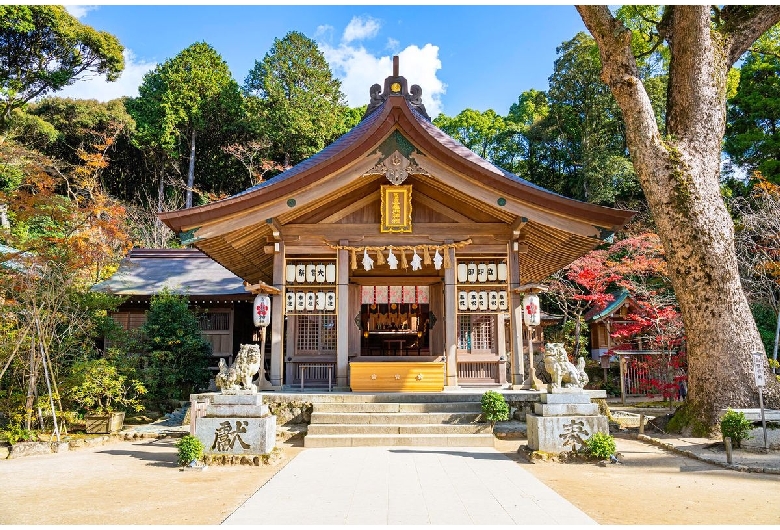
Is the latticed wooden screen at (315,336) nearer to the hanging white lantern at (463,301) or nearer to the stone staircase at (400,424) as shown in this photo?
the hanging white lantern at (463,301)

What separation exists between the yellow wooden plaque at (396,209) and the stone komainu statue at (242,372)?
4.78 meters

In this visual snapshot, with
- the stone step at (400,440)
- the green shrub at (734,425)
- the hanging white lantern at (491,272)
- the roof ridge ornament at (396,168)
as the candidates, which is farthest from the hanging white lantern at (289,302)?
the green shrub at (734,425)

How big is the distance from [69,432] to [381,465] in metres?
8.68

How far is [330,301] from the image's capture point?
12.3 m

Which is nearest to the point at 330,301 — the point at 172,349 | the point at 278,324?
the point at 278,324

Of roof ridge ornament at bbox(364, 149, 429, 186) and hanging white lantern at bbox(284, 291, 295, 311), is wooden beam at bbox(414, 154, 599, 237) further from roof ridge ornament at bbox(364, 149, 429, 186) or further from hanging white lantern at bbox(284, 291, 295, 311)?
hanging white lantern at bbox(284, 291, 295, 311)

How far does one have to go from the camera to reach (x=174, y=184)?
1271 inches

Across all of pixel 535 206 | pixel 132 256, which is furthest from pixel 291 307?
pixel 132 256

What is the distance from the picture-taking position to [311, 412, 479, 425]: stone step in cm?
981

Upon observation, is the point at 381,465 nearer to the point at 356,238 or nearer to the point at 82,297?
the point at 356,238

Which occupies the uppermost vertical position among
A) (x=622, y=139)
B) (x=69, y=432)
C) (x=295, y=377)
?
(x=622, y=139)

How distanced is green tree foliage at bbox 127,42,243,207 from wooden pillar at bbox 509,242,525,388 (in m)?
24.8

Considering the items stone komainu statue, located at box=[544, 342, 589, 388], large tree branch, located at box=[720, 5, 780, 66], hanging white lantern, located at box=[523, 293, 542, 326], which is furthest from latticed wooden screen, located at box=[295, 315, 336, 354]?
large tree branch, located at box=[720, 5, 780, 66]

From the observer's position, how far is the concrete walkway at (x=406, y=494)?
16.4 ft
